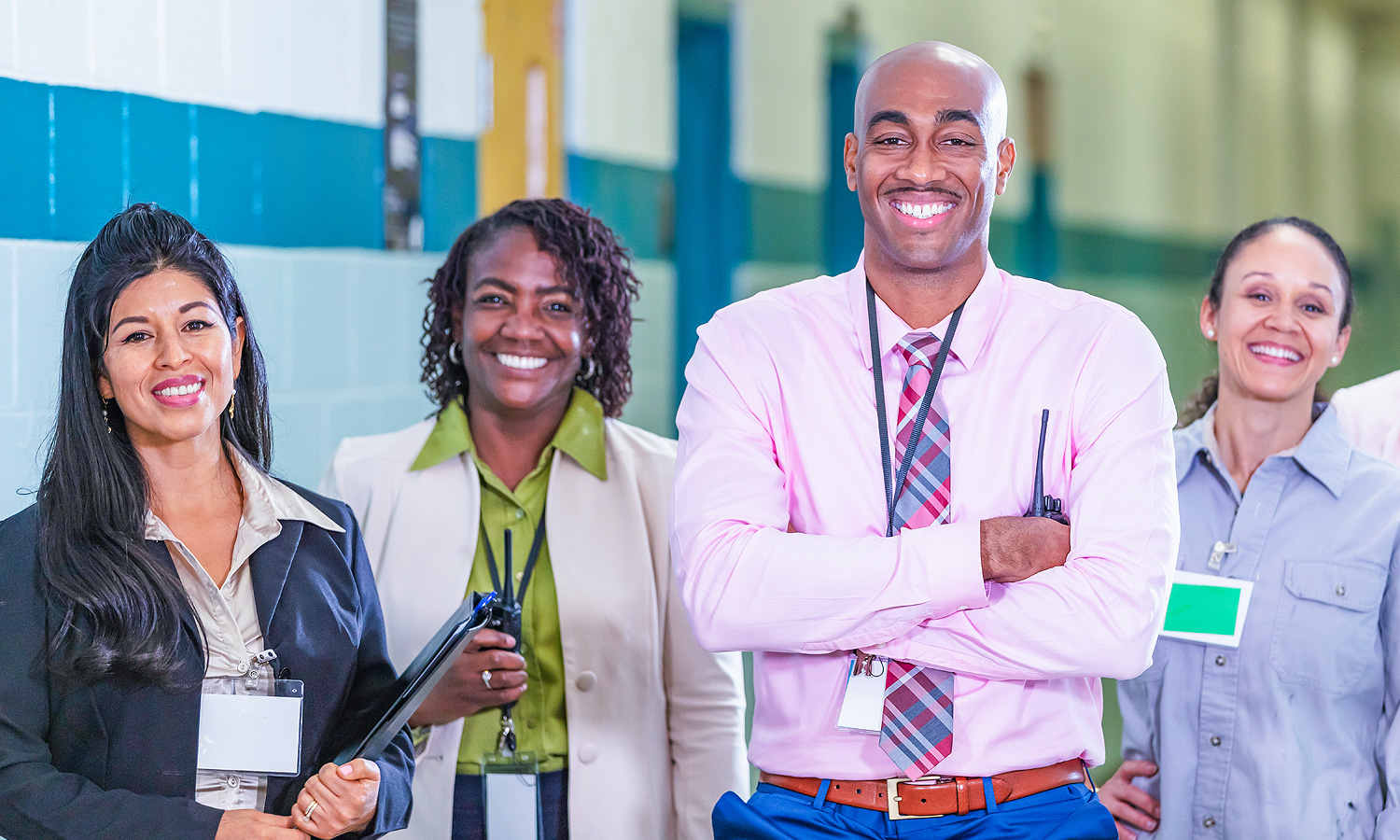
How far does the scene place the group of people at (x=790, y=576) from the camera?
1.87 meters

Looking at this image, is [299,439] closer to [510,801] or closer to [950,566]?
[510,801]

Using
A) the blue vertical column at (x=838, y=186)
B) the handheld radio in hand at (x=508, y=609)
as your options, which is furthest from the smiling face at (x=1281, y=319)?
the blue vertical column at (x=838, y=186)

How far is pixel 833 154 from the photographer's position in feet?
22.2

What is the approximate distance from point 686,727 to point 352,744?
31.5 inches

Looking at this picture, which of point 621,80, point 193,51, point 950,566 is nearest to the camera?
point 950,566

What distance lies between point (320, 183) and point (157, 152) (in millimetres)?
648

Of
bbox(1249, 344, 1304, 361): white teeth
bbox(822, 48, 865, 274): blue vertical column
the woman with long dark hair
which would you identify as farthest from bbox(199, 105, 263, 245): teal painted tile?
bbox(822, 48, 865, 274): blue vertical column

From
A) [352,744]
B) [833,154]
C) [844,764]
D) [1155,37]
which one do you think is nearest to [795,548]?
[844,764]

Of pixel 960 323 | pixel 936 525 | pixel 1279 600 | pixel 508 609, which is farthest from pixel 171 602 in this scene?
pixel 1279 600

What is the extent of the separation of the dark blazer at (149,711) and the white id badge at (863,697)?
735 millimetres

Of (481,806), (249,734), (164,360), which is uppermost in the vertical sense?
(164,360)

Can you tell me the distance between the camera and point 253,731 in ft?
6.40

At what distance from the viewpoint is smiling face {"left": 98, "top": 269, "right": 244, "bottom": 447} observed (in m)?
1.99

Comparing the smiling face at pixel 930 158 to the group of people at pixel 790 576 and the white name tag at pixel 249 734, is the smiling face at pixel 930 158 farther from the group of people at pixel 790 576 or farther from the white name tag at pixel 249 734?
the white name tag at pixel 249 734
